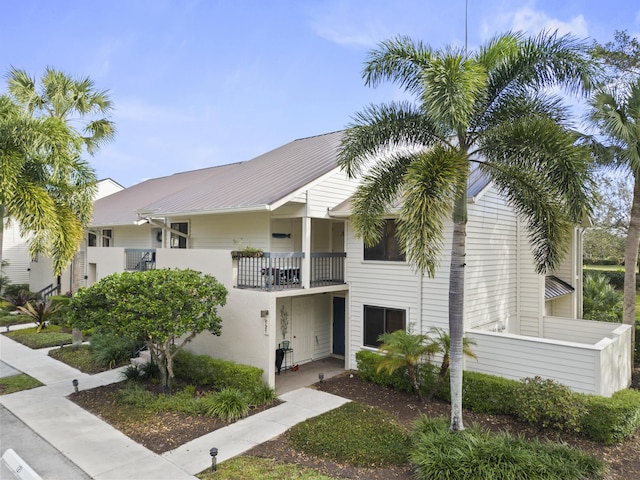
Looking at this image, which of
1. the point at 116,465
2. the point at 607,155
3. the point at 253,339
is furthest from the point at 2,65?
the point at 607,155

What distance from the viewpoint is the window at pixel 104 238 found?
23.0 meters

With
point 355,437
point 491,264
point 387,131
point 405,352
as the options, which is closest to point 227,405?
point 355,437

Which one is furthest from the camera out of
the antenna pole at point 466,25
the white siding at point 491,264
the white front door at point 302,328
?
the white front door at point 302,328

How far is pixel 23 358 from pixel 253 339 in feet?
32.3

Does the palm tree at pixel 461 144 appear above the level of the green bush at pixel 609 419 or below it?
above

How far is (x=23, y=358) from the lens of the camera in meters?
15.3

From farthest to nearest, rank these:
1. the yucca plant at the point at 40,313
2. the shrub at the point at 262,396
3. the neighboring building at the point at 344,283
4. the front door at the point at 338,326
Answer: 1. the yucca plant at the point at 40,313
2. the front door at the point at 338,326
3. the neighboring building at the point at 344,283
4. the shrub at the point at 262,396

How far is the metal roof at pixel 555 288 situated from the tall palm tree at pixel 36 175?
1618 cm

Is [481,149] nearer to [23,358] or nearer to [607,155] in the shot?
[607,155]

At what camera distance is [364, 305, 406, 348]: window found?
502 inches

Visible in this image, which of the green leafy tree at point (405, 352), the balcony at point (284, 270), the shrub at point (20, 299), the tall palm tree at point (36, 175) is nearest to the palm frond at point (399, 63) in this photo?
the balcony at point (284, 270)

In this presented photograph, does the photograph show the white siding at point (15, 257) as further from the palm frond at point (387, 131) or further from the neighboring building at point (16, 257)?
the palm frond at point (387, 131)

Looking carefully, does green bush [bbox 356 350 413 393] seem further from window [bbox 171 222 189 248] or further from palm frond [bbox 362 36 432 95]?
window [bbox 171 222 189 248]

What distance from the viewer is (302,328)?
595 inches
